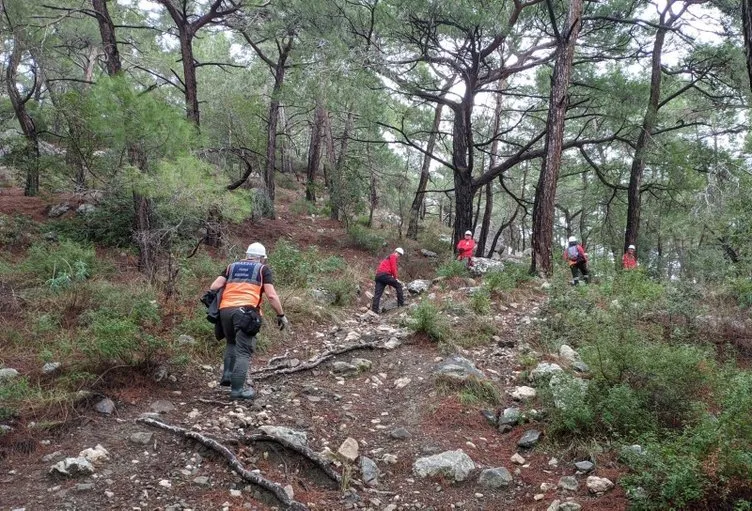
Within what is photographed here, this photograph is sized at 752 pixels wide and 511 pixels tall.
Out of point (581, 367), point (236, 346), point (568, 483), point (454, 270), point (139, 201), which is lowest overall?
point (568, 483)

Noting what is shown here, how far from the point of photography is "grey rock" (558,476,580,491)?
330 centimetres

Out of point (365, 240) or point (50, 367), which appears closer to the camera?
point (50, 367)

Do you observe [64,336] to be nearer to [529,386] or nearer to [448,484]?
[448,484]

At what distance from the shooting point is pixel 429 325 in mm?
6516

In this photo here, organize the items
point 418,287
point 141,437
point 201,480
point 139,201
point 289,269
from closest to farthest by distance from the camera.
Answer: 1. point 201,480
2. point 141,437
3. point 139,201
4. point 289,269
5. point 418,287

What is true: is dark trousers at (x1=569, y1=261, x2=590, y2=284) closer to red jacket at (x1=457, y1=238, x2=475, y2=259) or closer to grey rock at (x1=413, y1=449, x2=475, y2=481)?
red jacket at (x1=457, y1=238, x2=475, y2=259)

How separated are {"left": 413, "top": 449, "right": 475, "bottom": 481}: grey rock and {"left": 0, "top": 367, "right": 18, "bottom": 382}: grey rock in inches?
145

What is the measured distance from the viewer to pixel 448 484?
3.60 meters

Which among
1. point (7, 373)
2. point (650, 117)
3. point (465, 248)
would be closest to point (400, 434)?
point (7, 373)

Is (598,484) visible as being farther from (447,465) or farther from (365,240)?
(365,240)

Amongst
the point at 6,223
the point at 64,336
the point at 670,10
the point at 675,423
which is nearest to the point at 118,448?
the point at 64,336

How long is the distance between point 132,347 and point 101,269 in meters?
3.85

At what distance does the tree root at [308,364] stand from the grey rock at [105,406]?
148 centimetres

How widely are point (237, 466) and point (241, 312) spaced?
163 cm
